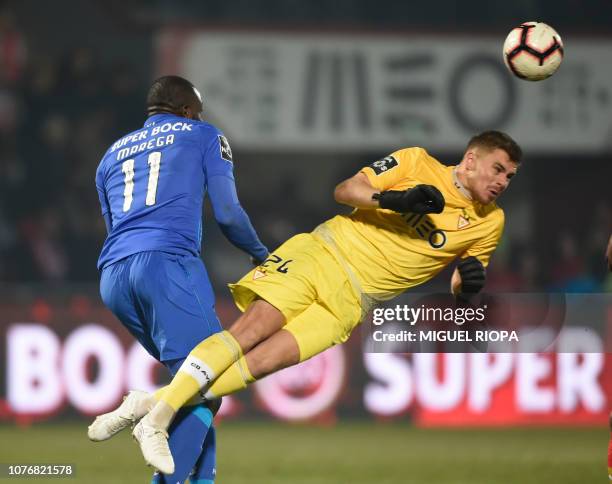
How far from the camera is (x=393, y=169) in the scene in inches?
237

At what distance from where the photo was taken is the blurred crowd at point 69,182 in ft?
43.7

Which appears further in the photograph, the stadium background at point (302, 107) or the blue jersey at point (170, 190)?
the stadium background at point (302, 107)

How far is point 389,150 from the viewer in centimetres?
1446

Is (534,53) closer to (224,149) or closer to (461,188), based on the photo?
(461,188)

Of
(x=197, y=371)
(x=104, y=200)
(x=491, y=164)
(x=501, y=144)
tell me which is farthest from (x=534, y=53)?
(x=197, y=371)

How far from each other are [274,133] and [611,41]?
4302 mm

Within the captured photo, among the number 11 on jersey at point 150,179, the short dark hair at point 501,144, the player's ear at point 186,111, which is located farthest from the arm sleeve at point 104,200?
the short dark hair at point 501,144

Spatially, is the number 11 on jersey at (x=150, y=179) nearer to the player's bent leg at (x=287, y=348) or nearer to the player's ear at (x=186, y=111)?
the player's ear at (x=186, y=111)

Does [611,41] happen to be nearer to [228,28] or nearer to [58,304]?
[228,28]

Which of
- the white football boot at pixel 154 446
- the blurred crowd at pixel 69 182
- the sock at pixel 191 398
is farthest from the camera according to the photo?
the blurred crowd at pixel 69 182

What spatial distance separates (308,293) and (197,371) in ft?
2.62

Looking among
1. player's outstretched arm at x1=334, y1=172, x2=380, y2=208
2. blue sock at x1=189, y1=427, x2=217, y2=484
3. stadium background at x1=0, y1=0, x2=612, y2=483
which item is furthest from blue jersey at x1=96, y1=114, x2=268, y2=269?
stadium background at x1=0, y1=0, x2=612, y2=483

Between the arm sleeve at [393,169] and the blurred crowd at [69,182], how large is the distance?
23.0ft

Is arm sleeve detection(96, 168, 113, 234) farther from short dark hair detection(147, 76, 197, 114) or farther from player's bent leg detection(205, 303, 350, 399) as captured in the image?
player's bent leg detection(205, 303, 350, 399)
